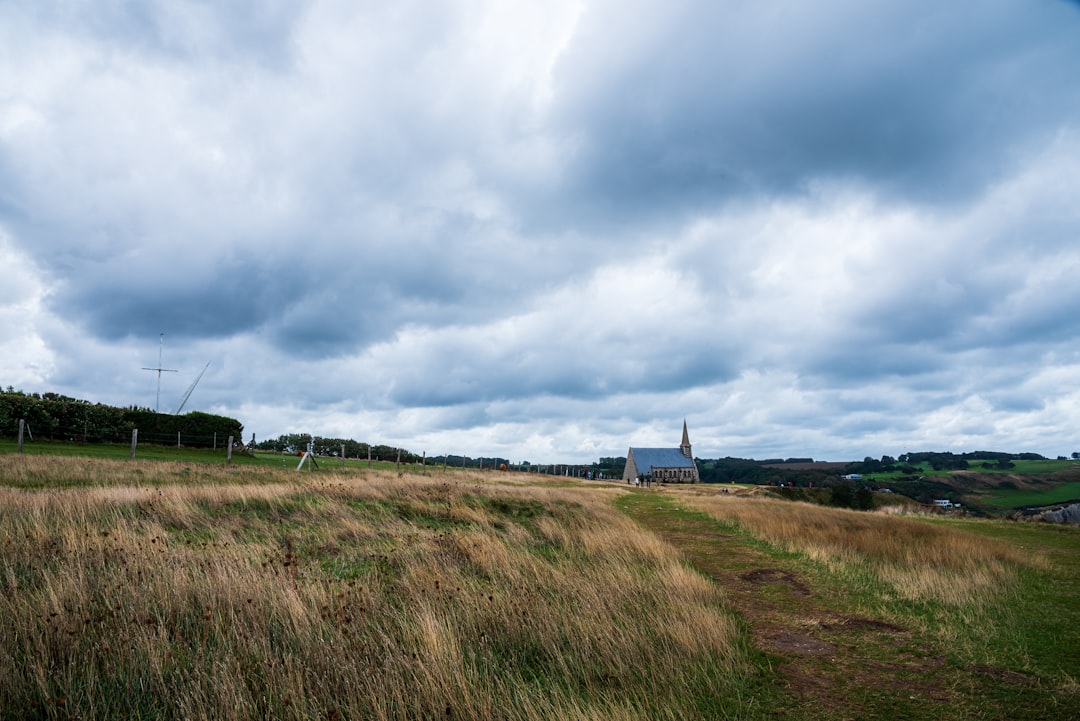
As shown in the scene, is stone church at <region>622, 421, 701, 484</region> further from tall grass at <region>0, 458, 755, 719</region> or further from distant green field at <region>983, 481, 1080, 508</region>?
tall grass at <region>0, 458, 755, 719</region>

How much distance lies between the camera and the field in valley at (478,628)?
180 inches

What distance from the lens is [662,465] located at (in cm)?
10969

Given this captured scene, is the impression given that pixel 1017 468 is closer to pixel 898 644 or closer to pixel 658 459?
pixel 658 459

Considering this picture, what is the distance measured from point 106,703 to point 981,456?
738ft

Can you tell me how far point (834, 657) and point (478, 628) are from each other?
13.9 ft

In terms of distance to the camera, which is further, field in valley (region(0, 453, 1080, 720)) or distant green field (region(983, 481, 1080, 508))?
distant green field (region(983, 481, 1080, 508))

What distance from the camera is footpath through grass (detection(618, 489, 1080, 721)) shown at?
5238 millimetres

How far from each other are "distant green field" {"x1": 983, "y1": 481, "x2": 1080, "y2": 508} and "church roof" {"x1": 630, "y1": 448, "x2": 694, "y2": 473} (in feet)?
165

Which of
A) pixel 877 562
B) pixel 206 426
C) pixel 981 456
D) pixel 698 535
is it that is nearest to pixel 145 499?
pixel 698 535

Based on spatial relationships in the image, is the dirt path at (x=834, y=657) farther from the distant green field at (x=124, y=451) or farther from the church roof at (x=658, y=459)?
the church roof at (x=658, y=459)

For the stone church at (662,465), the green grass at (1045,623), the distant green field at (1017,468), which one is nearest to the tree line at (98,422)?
the green grass at (1045,623)

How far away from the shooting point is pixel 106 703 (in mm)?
4367

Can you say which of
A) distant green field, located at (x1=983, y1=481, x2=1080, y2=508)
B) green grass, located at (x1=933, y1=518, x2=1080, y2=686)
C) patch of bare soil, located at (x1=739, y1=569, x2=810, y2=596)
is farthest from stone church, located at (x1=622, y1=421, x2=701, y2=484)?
patch of bare soil, located at (x1=739, y1=569, x2=810, y2=596)

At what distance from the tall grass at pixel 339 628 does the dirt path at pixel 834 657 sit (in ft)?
2.04
